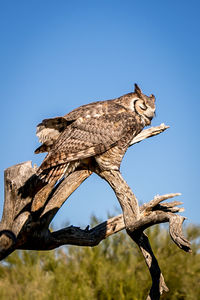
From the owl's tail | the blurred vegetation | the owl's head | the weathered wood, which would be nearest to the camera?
the weathered wood

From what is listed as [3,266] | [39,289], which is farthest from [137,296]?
[3,266]

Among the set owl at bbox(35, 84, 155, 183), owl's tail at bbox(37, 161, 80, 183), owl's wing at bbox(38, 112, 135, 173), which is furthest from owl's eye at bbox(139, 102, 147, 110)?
owl's tail at bbox(37, 161, 80, 183)

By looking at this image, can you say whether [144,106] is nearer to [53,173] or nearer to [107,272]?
[53,173]

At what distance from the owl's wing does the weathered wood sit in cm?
29

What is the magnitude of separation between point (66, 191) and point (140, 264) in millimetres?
7663

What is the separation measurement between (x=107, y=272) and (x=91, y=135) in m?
7.84

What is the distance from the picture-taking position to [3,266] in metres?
15.0

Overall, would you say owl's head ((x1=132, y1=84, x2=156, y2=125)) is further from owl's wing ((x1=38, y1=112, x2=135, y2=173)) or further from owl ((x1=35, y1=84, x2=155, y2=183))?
owl's wing ((x1=38, y1=112, x2=135, y2=173))

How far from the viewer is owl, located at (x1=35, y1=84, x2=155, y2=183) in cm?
500

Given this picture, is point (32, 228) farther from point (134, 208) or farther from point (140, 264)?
point (140, 264)

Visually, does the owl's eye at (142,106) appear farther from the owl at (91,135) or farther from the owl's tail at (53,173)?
the owl's tail at (53,173)

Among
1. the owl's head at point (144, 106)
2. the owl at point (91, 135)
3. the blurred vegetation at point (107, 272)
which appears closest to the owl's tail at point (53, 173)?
the owl at point (91, 135)

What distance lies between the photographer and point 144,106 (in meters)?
5.55

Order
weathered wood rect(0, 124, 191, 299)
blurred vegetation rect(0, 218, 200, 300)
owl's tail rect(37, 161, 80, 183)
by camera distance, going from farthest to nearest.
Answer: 1. blurred vegetation rect(0, 218, 200, 300)
2. owl's tail rect(37, 161, 80, 183)
3. weathered wood rect(0, 124, 191, 299)
